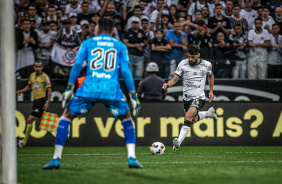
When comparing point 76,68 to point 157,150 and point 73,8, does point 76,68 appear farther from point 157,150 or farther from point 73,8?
point 73,8

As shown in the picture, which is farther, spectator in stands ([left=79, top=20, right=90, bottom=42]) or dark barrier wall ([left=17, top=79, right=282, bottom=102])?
spectator in stands ([left=79, top=20, right=90, bottom=42])

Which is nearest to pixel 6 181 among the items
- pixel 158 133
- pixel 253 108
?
pixel 158 133

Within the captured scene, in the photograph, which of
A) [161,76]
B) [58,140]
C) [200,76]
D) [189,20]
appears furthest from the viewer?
[189,20]

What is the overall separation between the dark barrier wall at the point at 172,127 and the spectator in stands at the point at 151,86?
42 centimetres

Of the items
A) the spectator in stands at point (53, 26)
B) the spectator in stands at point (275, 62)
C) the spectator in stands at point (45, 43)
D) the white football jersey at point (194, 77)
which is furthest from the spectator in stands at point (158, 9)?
the white football jersey at point (194, 77)

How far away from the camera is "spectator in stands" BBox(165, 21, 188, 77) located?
647 inches

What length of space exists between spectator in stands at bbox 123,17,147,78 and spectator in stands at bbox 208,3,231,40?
91.0 inches

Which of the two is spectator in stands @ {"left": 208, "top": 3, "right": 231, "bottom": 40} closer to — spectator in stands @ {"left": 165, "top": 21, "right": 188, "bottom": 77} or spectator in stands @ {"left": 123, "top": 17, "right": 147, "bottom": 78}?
spectator in stands @ {"left": 165, "top": 21, "right": 188, "bottom": 77}

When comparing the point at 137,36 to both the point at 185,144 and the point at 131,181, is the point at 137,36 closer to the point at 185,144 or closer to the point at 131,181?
the point at 185,144

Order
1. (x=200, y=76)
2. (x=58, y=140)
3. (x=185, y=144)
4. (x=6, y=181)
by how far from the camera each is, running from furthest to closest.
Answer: (x=185, y=144) → (x=200, y=76) → (x=58, y=140) → (x=6, y=181)

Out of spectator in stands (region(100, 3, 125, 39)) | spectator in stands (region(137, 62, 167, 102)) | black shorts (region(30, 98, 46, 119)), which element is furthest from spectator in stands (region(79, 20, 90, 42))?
black shorts (region(30, 98, 46, 119))

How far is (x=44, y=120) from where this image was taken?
47.8 feet

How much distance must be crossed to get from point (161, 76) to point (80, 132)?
3161 mm

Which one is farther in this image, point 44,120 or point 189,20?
point 189,20
